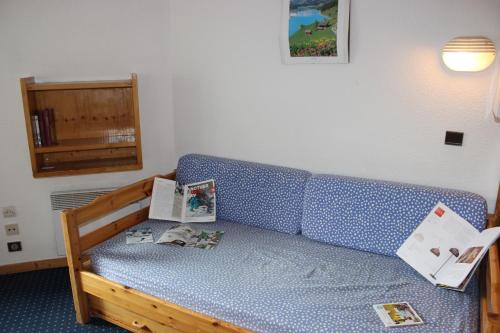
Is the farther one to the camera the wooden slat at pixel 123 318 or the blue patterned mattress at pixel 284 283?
the wooden slat at pixel 123 318

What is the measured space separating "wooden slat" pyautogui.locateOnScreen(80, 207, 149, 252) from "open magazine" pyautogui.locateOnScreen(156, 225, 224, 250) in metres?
0.27

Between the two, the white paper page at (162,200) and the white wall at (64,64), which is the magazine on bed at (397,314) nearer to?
the white paper page at (162,200)

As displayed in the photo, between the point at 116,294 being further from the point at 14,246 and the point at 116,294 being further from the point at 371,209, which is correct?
the point at 371,209

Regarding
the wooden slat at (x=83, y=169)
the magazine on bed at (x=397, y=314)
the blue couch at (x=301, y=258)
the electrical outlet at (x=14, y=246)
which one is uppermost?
the wooden slat at (x=83, y=169)

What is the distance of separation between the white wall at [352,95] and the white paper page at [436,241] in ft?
0.85

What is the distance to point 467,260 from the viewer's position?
5.72ft

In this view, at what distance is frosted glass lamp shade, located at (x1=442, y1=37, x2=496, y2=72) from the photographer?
5.78 ft

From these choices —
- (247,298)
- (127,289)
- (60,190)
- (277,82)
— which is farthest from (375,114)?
(60,190)

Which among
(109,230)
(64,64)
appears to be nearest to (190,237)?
(109,230)

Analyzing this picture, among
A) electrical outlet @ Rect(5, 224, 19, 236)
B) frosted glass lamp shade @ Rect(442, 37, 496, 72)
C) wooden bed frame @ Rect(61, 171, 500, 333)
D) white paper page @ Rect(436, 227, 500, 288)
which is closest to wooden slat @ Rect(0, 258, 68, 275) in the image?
electrical outlet @ Rect(5, 224, 19, 236)

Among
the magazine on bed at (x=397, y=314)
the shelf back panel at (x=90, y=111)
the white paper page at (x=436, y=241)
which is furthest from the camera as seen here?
the shelf back panel at (x=90, y=111)

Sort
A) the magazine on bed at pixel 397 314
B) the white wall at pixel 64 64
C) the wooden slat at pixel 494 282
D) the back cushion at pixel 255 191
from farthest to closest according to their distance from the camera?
the white wall at pixel 64 64 → the back cushion at pixel 255 191 → the magazine on bed at pixel 397 314 → the wooden slat at pixel 494 282

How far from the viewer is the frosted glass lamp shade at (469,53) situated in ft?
5.78

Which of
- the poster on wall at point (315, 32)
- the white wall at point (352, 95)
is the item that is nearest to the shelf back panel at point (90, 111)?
the white wall at point (352, 95)
